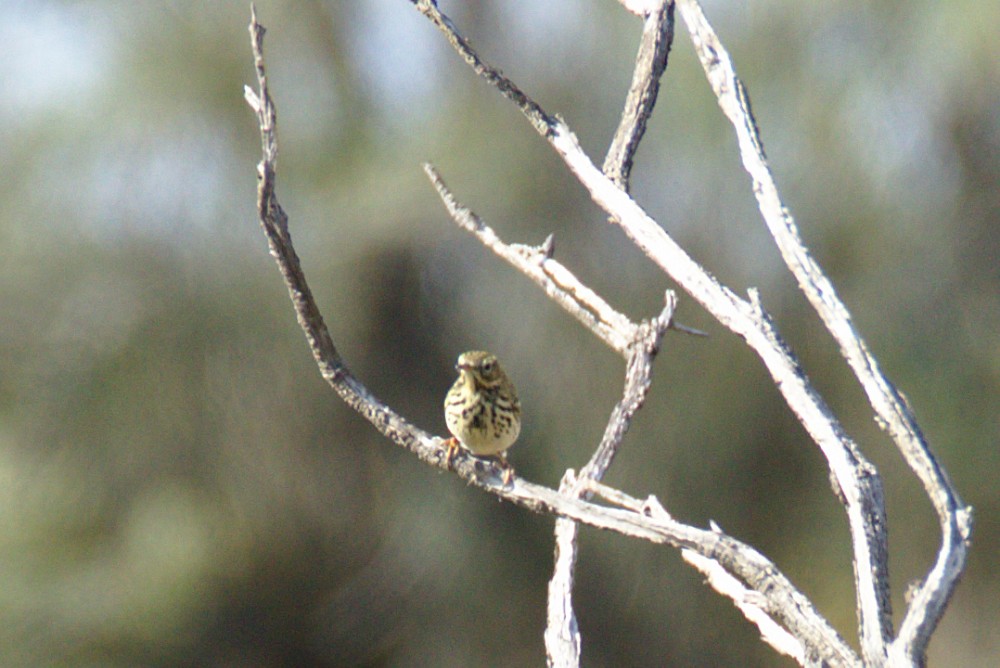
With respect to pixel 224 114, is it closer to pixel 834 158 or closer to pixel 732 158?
pixel 732 158

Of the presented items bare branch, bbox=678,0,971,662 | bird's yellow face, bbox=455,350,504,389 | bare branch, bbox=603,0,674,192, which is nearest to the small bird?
bird's yellow face, bbox=455,350,504,389

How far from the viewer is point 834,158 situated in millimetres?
3684

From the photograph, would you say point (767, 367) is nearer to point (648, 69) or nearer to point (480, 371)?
point (648, 69)

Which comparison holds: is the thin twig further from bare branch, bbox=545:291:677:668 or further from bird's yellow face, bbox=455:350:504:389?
bird's yellow face, bbox=455:350:504:389

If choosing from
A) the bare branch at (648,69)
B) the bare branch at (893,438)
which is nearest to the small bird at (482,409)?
the bare branch at (648,69)

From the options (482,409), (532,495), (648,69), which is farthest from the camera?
(482,409)

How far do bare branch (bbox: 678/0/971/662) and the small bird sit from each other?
124 centimetres

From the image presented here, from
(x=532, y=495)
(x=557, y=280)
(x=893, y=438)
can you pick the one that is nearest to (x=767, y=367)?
(x=893, y=438)

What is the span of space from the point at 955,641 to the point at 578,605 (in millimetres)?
1256

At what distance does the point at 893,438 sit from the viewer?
3.55 feet

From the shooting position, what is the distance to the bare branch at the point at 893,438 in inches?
40.6

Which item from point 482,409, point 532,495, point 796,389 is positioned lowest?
point 532,495

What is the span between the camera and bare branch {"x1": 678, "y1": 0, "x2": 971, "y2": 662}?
1031 mm

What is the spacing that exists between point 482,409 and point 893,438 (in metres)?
1.44
